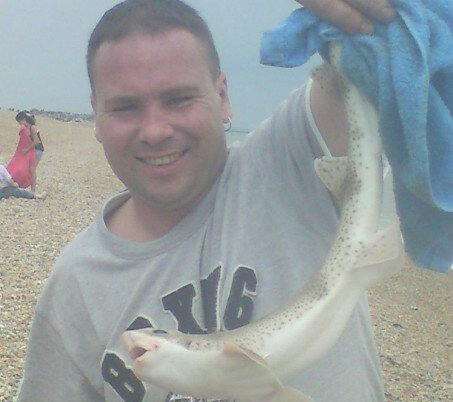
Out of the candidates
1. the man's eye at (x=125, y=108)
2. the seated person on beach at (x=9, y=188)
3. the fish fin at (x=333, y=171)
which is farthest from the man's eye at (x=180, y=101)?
the seated person on beach at (x=9, y=188)

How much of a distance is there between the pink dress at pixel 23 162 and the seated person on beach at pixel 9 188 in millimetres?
149

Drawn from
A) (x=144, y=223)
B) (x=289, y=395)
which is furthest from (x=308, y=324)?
(x=144, y=223)

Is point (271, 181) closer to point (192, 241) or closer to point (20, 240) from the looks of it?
point (192, 241)

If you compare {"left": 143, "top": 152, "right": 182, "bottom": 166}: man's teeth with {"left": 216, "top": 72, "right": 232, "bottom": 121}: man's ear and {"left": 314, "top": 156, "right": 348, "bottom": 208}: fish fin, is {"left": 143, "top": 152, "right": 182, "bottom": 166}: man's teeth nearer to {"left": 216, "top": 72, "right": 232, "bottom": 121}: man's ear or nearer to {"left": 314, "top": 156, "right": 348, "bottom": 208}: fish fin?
{"left": 216, "top": 72, "right": 232, "bottom": 121}: man's ear

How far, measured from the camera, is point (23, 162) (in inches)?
664

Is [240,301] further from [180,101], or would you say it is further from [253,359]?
[180,101]

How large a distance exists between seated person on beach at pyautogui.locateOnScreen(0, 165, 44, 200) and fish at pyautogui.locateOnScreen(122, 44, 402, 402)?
50.6 ft

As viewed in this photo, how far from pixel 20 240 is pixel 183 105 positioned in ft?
39.6

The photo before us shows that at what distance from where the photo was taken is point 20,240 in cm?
1384

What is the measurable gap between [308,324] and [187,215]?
2.78ft

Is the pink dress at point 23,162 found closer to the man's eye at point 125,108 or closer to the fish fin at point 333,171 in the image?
the man's eye at point 125,108

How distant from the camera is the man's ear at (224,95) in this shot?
2.72 meters

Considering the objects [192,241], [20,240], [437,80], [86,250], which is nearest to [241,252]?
[192,241]

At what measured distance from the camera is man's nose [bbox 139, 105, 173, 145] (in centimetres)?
246
